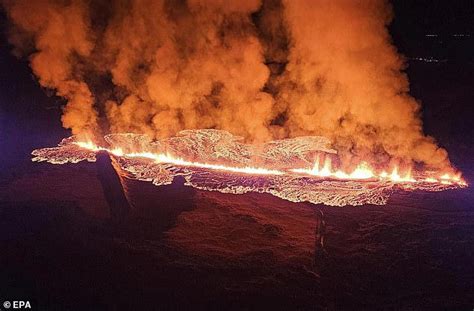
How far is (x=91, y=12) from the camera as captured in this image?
1230 cm

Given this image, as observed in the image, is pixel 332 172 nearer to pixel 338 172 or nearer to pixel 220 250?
pixel 338 172

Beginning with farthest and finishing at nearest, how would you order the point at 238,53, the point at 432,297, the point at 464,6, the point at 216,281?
the point at 464,6 < the point at 238,53 < the point at 216,281 < the point at 432,297

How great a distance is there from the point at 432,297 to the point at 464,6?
14.3 m

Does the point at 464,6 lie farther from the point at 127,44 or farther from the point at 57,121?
the point at 57,121

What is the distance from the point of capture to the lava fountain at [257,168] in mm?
8445

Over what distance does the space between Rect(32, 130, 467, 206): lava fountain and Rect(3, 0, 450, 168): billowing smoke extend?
812 millimetres

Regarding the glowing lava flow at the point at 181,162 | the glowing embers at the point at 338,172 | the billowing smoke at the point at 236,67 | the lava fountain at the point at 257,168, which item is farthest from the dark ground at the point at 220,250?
the billowing smoke at the point at 236,67

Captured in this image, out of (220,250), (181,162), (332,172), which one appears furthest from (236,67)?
(220,250)

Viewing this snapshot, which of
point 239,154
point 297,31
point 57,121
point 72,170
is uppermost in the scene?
point 297,31

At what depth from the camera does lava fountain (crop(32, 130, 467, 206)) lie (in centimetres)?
845

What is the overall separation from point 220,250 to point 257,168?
421cm

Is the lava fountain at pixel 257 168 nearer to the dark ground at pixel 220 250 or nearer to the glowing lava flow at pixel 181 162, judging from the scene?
the glowing lava flow at pixel 181 162

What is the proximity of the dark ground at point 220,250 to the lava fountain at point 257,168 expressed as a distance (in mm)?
512

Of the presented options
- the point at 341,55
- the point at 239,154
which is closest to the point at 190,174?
the point at 239,154
